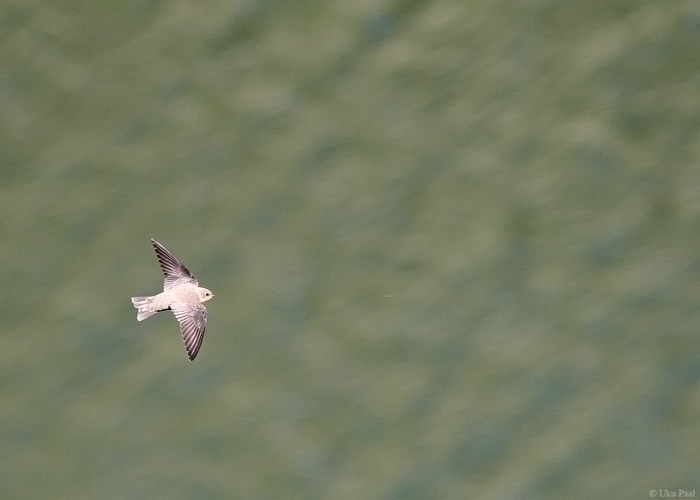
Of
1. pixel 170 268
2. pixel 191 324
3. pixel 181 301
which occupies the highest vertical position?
pixel 170 268

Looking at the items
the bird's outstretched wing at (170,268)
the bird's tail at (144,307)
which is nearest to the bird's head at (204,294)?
the bird's outstretched wing at (170,268)

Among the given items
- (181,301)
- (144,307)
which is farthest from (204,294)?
(144,307)

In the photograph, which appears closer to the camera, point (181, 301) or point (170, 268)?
point (181, 301)

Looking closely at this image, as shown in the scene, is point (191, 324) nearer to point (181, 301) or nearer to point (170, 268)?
point (181, 301)

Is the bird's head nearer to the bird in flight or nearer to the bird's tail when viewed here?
the bird in flight

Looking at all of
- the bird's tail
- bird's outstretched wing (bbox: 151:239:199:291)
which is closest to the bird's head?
bird's outstretched wing (bbox: 151:239:199:291)

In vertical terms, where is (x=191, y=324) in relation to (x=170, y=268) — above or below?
below
